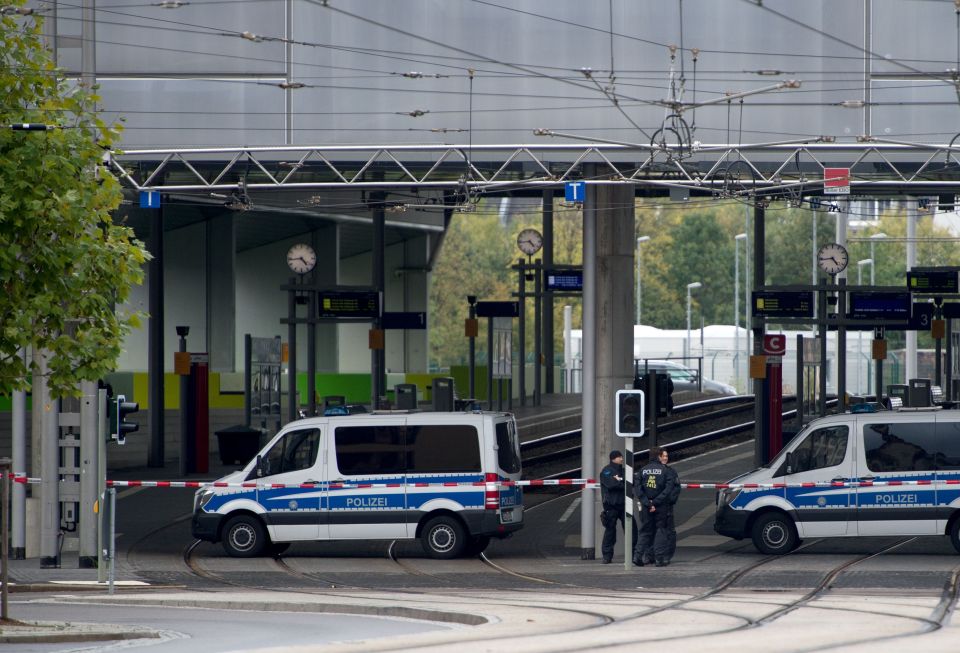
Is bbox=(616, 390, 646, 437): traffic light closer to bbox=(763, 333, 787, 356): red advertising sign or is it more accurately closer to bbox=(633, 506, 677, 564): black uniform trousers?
bbox=(633, 506, 677, 564): black uniform trousers

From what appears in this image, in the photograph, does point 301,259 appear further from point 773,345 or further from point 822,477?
point 822,477

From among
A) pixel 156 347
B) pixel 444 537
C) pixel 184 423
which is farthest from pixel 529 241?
pixel 444 537

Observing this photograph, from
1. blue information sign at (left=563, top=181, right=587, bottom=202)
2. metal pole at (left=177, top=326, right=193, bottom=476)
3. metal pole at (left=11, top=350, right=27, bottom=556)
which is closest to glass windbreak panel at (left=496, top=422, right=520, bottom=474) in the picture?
blue information sign at (left=563, top=181, right=587, bottom=202)

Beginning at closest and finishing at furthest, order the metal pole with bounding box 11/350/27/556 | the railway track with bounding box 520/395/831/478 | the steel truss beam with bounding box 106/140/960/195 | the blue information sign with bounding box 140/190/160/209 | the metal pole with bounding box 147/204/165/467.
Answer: the steel truss beam with bounding box 106/140/960/195, the metal pole with bounding box 11/350/27/556, the blue information sign with bounding box 140/190/160/209, the metal pole with bounding box 147/204/165/467, the railway track with bounding box 520/395/831/478

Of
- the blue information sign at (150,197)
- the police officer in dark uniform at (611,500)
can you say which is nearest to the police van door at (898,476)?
the police officer in dark uniform at (611,500)

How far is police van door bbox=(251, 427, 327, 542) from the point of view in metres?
21.4

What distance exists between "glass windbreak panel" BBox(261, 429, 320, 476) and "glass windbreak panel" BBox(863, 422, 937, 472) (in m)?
7.60

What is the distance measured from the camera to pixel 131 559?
22.0 meters

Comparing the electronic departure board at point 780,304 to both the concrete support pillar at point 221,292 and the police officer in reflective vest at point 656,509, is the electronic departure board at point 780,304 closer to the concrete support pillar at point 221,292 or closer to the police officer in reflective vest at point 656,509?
the police officer in reflective vest at point 656,509

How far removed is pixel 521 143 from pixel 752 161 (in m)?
3.33

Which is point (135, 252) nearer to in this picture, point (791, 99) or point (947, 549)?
point (791, 99)

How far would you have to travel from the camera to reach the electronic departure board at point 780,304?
31656mm

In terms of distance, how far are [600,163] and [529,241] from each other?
22612 millimetres

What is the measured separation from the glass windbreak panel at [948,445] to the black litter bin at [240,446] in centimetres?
1606
